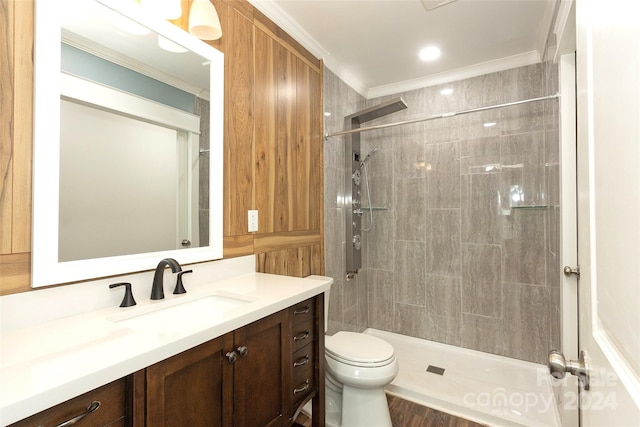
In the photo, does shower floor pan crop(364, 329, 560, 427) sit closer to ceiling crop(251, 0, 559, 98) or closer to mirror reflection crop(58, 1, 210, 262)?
mirror reflection crop(58, 1, 210, 262)

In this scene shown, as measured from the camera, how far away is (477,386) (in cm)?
220

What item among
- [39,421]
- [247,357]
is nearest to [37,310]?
[39,421]

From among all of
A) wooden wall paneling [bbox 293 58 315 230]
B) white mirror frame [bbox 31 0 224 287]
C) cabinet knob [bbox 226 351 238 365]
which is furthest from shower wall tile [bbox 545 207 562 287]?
white mirror frame [bbox 31 0 224 287]

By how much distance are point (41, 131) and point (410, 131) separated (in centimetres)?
268

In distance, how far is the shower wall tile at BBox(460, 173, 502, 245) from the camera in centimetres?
256

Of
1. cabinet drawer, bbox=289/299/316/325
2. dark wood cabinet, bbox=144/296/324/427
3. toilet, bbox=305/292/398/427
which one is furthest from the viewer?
toilet, bbox=305/292/398/427

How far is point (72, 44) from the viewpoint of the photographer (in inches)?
42.2

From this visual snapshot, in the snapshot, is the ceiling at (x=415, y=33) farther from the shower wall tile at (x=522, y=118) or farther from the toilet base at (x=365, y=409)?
the toilet base at (x=365, y=409)

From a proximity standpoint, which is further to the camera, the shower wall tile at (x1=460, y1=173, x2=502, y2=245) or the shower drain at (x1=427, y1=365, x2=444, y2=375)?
the shower wall tile at (x1=460, y1=173, x2=502, y2=245)

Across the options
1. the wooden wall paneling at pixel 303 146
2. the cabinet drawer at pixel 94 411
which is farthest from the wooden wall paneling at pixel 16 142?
the wooden wall paneling at pixel 303 146

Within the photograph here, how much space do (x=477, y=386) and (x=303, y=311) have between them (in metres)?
1.67

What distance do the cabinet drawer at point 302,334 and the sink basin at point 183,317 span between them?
0.26 meters

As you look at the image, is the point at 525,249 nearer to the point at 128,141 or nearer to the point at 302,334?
the point at 302,334

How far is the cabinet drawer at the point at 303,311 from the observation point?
4.36 feet
